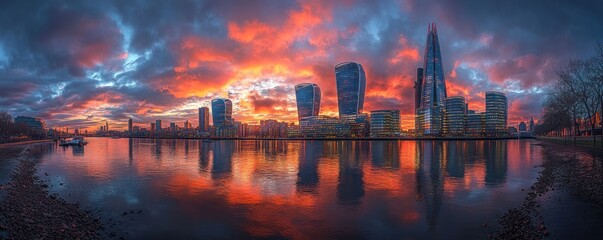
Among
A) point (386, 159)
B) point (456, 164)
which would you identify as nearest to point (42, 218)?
point (456, 164)

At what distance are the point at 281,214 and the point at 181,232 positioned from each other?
626 centimetres

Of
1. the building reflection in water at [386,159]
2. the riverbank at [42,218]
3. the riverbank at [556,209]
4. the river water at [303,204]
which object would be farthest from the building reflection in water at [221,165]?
the riverbank at [556,209]

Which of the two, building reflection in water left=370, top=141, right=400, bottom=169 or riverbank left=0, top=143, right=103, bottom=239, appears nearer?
riverbank left=0, top=143, right=103, bottom=239

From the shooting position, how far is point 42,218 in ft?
60.4

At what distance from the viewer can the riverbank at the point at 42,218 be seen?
50.5 ft

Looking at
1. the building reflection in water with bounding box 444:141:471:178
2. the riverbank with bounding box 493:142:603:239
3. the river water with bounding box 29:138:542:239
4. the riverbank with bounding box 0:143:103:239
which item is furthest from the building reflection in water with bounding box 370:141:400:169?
the riverbank with bounding box 0:143:103:239

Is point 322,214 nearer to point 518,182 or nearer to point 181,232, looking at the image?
point 181,232

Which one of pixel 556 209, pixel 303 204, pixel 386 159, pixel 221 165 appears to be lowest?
pixel 386 159

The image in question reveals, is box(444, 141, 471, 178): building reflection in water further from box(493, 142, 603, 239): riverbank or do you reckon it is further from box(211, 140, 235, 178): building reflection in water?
box(211, 140, 235, 178): building reflection in water

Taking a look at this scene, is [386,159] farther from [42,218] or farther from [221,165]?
[42,218]

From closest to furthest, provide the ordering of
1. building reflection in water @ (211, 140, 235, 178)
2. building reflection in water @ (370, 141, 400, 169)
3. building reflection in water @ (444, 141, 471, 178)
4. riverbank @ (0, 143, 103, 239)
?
riverbank @ (0, 143, 103, 239) < building reflection in water @ (444, 141, 471, 178) < building reflection in water @ (211, 140, 235, 178) < building reflection in water @ (370, 141, 400, 169)

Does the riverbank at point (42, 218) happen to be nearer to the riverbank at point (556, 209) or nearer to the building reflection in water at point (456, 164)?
the riverbank at point (556, 209)

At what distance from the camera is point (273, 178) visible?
3644cm

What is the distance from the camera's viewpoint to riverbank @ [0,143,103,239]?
15387 mm
